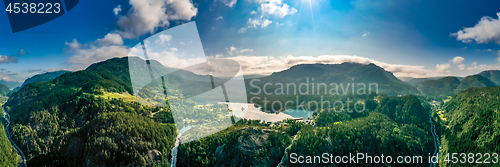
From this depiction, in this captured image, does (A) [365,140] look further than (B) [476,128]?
No

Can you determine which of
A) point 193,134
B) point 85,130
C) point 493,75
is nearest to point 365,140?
point 193,134

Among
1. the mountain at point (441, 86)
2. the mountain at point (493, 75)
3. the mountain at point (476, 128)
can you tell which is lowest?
Result: the mountain at point (476, 128)

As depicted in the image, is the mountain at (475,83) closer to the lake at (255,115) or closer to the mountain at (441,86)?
the mountain at (441,86)

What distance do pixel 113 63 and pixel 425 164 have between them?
6085 inches

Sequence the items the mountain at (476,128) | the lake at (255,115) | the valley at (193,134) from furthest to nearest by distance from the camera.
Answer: the lake at (255,115)
the mountain at (476,128)
the valley at (193,134)

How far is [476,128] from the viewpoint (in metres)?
56.4

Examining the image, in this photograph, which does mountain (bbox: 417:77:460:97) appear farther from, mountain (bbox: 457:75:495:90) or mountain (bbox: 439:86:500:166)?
mountain (bbox: 439:86:500:166)

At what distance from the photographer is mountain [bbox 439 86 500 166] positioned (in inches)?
1998

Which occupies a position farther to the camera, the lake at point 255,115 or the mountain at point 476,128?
the lake at point 255,115

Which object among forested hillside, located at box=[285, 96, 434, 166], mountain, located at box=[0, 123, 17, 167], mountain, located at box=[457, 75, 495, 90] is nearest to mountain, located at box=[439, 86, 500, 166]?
forested hillside, located at box=[285, 96, 434, 166]

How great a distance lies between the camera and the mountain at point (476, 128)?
50.7 m

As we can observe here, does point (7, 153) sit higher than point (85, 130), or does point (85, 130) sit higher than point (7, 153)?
point (85, 130)

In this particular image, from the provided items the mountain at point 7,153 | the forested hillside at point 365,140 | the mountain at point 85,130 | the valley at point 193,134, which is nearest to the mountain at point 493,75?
the valley at point 193,134

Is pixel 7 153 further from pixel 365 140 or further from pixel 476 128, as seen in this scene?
pixel 476 128
